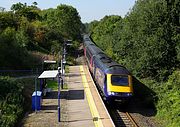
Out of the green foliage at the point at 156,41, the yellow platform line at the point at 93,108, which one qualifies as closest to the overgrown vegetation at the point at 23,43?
the yellow platform line at the point at 93,108

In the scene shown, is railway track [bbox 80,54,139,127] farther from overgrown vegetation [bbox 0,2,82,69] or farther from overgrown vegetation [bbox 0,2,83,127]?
overgrown vegetation [bbox 0,2,82,69]

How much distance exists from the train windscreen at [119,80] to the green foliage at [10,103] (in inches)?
242

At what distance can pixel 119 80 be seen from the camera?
1004 inches

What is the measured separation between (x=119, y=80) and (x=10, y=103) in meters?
7.32

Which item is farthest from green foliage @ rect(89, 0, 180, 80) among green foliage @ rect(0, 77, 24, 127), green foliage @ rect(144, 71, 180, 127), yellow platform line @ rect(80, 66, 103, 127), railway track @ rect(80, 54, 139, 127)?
green foliage @ rect(0, 77, 24, 127)

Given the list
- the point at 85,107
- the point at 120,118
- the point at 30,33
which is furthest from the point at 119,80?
the point at 30,33

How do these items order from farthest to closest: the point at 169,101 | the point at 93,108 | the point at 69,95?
1. the point at 69,95
2. the point at 169,101
3. the point at 93,108

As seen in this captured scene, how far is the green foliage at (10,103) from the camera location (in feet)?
63.9

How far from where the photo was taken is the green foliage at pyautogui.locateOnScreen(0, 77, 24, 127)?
767 inches

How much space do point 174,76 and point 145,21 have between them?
7.61 metres

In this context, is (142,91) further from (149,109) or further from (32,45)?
(32,45)

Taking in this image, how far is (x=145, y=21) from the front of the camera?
34.9 metres

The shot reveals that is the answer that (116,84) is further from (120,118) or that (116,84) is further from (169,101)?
(169,101)

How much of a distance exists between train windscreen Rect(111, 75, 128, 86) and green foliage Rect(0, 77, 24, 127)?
6.15m
